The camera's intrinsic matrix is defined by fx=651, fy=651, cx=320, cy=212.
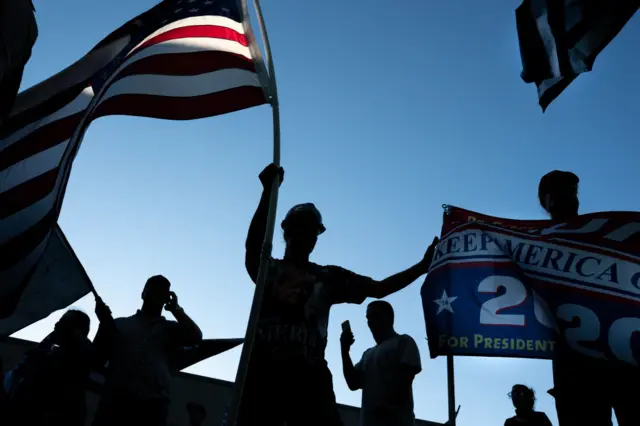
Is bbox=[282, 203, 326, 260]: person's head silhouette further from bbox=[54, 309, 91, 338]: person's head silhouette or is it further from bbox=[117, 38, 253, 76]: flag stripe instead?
bbox=[54, 309, 91, 338]: person's head silhouette

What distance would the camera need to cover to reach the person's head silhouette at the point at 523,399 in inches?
205

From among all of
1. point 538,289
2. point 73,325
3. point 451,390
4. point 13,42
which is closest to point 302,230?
point 13,42

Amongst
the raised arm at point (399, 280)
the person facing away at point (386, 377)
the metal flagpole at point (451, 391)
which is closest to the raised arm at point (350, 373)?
the person facing away at point (386, 377)

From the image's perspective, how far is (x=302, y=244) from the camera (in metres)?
3.42

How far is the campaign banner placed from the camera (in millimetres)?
4312

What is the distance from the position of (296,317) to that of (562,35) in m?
2.01

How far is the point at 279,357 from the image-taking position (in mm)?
2953

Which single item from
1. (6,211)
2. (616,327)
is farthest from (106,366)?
(616,327)

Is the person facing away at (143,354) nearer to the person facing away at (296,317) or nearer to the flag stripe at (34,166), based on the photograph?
the flag stripe at (34,166)

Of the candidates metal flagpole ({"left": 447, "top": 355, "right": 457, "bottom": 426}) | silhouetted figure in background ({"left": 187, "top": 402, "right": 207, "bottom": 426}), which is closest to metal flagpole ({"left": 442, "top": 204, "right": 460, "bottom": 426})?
metal flagpole ({"left": 447, "top": 355, "right": 457, "bottom": 426})

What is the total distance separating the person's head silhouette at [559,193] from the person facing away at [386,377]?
4.24 feet

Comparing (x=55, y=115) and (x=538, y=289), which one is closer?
(x=55, y=115)

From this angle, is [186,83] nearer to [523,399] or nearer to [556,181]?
[556,181]

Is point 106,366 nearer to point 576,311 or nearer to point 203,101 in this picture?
point 203,101
